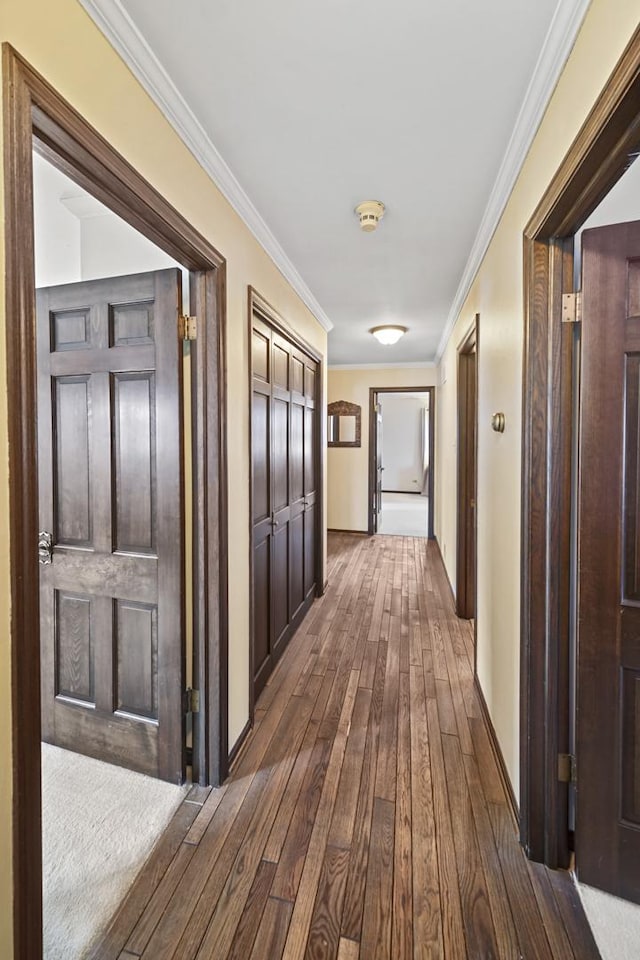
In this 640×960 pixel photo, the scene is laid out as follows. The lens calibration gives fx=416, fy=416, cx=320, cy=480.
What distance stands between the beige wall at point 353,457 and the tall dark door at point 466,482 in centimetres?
249

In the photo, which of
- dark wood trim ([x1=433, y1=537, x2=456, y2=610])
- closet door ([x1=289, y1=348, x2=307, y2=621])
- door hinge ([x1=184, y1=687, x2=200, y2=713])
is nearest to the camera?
door hinge ([x1=184, y1=687, x2=200, y2=713])

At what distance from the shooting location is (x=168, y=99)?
4.16ft

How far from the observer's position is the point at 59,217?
1.83m

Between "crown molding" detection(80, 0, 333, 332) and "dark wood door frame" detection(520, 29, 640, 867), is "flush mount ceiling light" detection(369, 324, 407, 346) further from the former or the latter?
"dark wood door frame" detection(520, 29, 640, 867)

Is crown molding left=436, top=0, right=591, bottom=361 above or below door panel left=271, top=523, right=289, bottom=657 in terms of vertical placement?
above

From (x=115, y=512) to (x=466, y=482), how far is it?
254cm

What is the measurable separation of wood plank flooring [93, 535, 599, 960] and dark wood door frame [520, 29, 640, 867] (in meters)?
0.23

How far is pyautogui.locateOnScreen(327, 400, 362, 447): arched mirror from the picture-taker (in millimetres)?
5973

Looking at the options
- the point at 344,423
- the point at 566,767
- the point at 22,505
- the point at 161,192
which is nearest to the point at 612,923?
the point at 566,767

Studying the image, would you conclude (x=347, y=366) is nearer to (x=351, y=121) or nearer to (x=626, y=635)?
(x=351, y=121)

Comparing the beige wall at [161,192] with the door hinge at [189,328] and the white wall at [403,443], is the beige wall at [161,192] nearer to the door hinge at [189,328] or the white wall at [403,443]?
the door hinge at [189,328]

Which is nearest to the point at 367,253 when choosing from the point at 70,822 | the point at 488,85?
the point at 488,85

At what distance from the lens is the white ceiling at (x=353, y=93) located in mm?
1060

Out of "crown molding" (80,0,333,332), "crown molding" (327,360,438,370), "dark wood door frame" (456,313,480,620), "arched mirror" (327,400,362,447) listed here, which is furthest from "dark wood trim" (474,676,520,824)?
"crown molding" (327,360,438,370)
